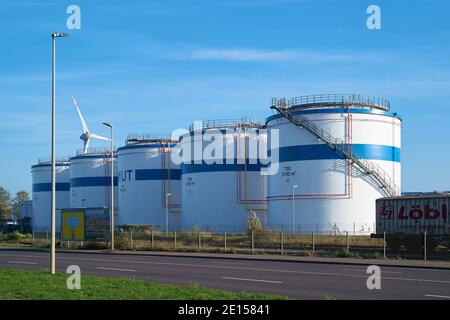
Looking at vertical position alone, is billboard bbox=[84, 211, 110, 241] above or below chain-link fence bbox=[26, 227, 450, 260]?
above

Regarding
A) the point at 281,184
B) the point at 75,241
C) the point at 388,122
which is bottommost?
the point at 75,241

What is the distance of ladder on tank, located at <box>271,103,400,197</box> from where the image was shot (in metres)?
52.8

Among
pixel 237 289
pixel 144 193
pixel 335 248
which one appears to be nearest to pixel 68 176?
pixel 144 193

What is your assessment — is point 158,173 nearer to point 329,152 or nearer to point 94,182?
point 94,182

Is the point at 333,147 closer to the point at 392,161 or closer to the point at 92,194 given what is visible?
the point at 392,161

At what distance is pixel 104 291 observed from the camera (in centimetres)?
1519

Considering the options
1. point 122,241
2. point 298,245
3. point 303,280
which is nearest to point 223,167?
point 122,241

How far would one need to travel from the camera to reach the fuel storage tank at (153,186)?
75.7 metres

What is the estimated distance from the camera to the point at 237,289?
58.0 feet

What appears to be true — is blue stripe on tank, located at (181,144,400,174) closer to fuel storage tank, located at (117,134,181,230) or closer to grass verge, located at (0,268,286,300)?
fuel storage tank, located at (117,134,181,230)

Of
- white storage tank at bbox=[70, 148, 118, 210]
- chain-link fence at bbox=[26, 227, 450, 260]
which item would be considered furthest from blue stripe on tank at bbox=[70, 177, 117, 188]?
chain-link fence at bbox=[26, 227, 450, 260]

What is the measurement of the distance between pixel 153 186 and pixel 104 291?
6103 centimetres

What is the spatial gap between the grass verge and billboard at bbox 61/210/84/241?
29004 mm
